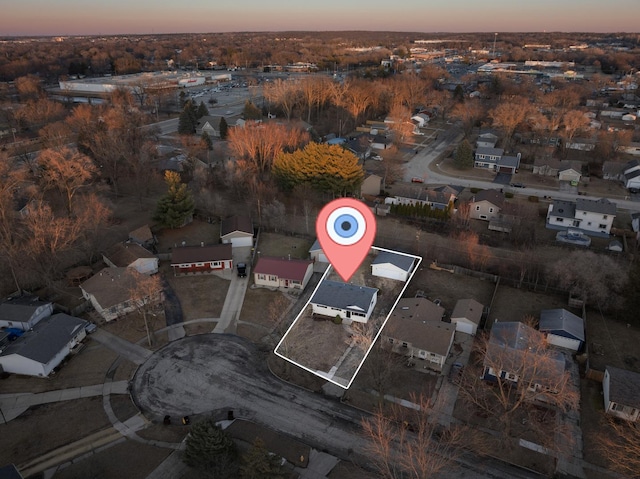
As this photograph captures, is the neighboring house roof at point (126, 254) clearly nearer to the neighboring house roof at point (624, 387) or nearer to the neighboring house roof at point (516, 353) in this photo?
the neighboring house roof at point (516, 353)

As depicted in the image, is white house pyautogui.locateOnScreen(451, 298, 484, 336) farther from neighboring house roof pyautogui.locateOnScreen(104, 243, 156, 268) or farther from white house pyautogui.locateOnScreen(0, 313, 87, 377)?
white house pyautogui.locateOnScreen(0, 313, 87, 377)

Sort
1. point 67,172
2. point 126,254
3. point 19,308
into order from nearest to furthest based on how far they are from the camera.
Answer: point 19,308
point 126,254
point 67,172

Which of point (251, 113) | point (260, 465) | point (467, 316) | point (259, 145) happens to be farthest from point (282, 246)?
point (251, 113)

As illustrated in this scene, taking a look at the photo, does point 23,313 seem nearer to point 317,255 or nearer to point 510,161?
point 317,255

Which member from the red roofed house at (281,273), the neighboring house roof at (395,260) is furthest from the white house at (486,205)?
the red roofed house at (281,273)

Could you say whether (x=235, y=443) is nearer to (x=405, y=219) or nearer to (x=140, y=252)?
(x=140, y=252)

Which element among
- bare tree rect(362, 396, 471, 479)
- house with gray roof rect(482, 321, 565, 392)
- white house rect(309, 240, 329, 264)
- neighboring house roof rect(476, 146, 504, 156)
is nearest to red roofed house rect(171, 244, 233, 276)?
white house rect(309, 240, 329, 264)

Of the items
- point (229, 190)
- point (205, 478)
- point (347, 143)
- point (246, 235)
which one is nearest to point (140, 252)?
point (246, 235)
